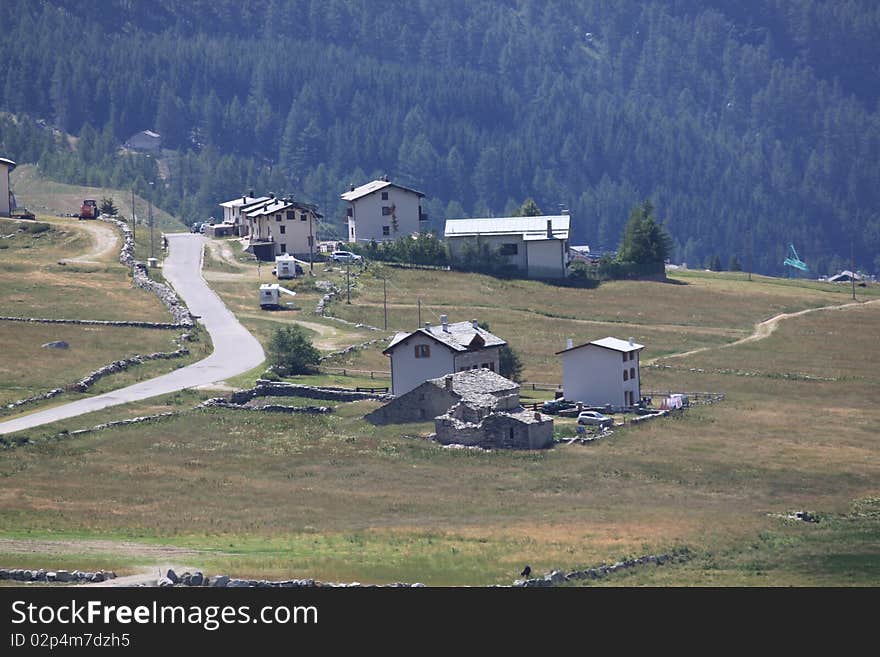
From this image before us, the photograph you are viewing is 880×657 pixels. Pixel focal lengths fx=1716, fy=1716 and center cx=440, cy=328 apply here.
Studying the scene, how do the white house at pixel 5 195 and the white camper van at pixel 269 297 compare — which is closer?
the white camper van at pixel 269 297

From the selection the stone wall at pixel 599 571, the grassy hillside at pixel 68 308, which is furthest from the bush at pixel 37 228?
the stone wall at pixel 599 571

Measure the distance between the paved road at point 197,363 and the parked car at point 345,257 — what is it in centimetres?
1306

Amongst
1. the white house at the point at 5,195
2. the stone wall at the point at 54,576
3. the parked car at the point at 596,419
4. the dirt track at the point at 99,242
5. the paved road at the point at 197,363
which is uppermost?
the white house at the point at 5,195

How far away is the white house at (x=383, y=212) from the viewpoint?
626 feet

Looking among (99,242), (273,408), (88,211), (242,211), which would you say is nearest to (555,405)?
(273,408)

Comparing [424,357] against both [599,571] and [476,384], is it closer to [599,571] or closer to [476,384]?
[476,384]

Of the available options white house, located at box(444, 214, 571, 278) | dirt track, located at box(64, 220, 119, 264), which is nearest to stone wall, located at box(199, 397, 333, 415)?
dirt track, located at box(64, 220, 119, 264)

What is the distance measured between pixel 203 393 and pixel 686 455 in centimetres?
3091

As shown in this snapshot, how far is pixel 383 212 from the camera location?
19150cm

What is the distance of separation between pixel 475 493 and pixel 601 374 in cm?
2726

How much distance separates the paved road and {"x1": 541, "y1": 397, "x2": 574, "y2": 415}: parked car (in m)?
21.5

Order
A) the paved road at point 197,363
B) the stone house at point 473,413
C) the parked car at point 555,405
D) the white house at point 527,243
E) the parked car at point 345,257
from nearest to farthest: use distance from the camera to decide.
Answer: the stone house at point 473,413, the paved road at point 197,363, the parked car at point 555,405, the parked car at point 345,257, the white house at point 527,243

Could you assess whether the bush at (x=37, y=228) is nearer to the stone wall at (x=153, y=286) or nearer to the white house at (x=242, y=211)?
the stone wall at (x=153, y=286)

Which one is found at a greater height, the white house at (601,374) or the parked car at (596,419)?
the white house at (601,374)
